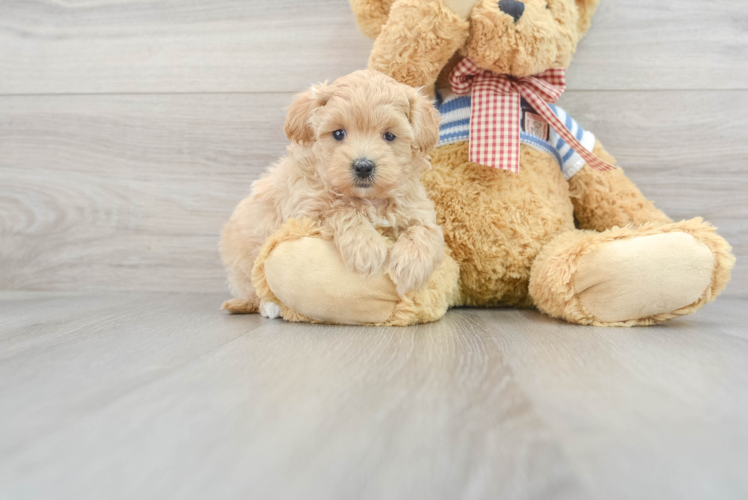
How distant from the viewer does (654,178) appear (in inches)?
49.9

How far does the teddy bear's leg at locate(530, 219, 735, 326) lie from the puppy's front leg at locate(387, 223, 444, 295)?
0.75ft

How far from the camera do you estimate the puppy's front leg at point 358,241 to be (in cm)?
81

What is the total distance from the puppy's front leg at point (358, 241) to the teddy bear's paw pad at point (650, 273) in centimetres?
35

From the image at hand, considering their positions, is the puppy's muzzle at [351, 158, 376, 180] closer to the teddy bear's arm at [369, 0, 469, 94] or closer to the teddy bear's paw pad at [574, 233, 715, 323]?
the teddy bear's arm at [369, 0, 469, 94]

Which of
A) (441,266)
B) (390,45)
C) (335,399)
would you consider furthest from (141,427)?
(390,45)

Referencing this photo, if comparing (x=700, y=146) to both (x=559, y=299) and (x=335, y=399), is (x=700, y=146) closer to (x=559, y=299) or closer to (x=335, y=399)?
(x=559, y=299)

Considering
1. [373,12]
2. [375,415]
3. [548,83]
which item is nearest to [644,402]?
[375,415]

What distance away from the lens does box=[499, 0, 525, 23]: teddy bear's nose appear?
916 mm

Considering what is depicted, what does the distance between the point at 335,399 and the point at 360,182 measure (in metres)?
0.39

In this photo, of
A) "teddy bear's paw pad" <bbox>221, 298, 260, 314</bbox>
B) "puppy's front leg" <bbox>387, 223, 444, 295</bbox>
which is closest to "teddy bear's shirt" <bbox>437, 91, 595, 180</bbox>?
"puppy's front leg" <bbox>387, 223, 444, 295</bbox>

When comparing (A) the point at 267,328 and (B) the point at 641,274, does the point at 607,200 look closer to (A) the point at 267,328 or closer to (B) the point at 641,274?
(B) the point at 641,274

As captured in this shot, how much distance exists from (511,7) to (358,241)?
1.67ft

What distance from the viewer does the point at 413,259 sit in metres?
0.83

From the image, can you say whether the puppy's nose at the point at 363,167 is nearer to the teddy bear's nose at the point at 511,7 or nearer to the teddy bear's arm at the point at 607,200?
the teddy bear's nose at the point at 511,7
